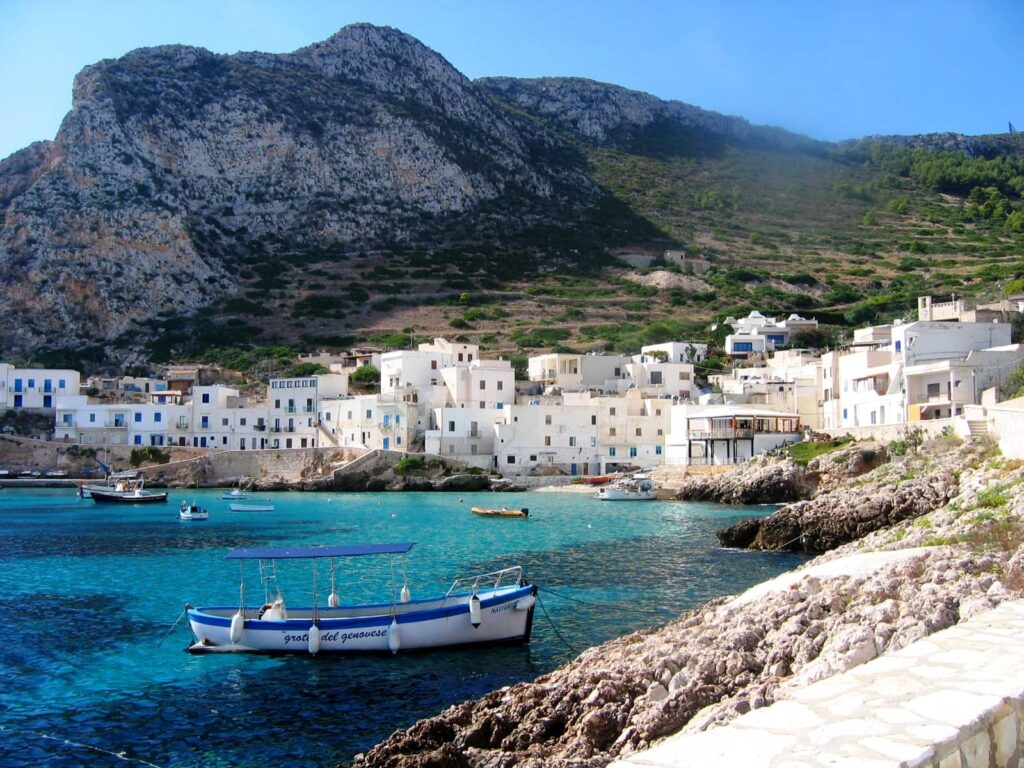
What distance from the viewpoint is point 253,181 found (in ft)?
383

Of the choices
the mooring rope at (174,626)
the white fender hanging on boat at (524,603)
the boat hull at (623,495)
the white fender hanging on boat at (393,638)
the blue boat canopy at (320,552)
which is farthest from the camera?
the boat hull at (623,495)

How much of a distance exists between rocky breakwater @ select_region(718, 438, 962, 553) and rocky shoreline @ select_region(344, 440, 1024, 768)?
13.4 metres

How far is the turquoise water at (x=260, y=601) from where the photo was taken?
1359 cm

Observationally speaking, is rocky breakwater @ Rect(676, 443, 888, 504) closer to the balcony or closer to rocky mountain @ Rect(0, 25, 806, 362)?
the balcony

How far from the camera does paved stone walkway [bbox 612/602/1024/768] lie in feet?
18.1

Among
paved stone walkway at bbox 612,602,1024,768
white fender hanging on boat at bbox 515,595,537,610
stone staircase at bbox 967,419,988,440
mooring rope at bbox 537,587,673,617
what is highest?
stone staircase at bbox 967,419,988,440

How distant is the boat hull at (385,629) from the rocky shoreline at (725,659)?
3.39 metres

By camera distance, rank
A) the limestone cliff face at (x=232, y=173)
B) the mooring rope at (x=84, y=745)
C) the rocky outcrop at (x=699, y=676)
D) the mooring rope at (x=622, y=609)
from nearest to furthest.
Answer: the rocky outcrop at (x=699, y=676), the mooring rope at (x=84, y=745), the mooring rope at (x=622, y=609), the limestone cliff face at (x=232, y=173)

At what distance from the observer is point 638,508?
46.4 m

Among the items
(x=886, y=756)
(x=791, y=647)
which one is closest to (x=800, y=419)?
(x=791, y=647)

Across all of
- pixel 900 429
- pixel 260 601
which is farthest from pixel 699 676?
pixel 900 429

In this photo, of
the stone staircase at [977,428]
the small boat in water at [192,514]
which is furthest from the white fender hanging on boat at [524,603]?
the small boat in water at [192,514]

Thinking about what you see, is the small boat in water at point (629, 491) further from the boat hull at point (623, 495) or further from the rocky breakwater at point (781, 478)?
the rocky breakwater at point (781, 478)

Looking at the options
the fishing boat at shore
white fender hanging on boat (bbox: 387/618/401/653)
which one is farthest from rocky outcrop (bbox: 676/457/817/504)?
the fishing boat at shore
